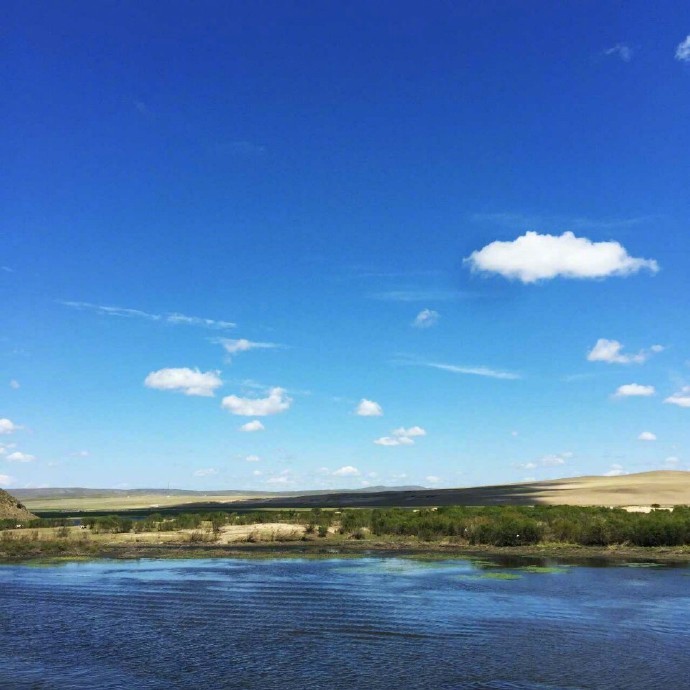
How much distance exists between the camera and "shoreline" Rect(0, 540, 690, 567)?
128 ft

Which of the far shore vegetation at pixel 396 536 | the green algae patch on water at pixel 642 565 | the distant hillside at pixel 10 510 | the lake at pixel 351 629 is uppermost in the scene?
the distant hillside at pixel 10 510

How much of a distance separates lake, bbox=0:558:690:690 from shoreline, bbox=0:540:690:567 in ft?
17.5

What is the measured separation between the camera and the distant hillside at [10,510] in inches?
2739

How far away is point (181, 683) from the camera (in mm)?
16609

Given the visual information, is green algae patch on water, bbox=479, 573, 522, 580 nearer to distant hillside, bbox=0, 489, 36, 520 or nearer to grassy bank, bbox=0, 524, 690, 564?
grassy bank, bbox=0, 524, 690, 564

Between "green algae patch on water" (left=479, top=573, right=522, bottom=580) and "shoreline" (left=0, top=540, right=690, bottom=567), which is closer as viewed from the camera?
"green algae patch on water" (left=479, top=573, right=522, bottom=580)

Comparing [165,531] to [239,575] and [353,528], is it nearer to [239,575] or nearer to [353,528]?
[353,528]

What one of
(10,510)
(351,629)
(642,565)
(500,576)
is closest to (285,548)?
(500,576)

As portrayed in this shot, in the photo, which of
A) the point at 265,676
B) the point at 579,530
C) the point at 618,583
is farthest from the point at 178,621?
the point at 579,530

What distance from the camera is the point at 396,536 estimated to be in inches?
2020

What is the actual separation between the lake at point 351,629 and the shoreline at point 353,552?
532 centimetres

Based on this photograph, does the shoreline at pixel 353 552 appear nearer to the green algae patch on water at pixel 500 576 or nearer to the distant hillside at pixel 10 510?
the green algae patch on water at pixel 500 576

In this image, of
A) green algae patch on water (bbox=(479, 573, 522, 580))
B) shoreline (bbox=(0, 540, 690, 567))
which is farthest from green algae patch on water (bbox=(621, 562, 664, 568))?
green algae patch on water (bbox=(479, 573, 522, 580))

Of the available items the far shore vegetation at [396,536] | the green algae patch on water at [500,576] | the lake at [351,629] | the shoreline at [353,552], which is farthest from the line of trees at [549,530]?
the green algae patch on water at [500,576]
